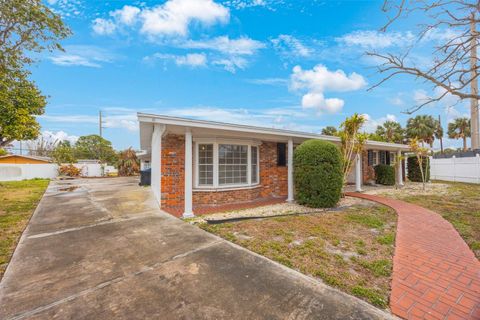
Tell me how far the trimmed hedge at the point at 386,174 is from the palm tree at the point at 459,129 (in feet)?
82.2

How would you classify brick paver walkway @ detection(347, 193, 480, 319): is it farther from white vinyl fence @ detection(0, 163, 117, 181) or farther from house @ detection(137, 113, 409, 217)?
white vinyl fence @ detection(0, 163, 117, 181)

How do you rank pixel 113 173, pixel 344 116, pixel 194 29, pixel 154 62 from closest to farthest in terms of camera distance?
pixel 344 116 < pixel 194 29 < pixel 154 62 < pixel 113 173

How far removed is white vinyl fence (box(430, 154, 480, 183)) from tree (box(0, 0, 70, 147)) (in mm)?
24246

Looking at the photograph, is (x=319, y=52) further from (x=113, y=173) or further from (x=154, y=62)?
(x=113, y=173)

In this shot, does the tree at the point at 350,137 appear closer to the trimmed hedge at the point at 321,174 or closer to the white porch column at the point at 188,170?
the trimmed hedge at the point at 321,174

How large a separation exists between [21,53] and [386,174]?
64.0ft

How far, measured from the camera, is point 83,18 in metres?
9.00

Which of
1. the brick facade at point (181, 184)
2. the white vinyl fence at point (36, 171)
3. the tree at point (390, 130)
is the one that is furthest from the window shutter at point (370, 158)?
the white vinyl fence at point (36, 171)

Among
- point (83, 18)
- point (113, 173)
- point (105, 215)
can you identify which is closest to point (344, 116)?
point (105, 215)

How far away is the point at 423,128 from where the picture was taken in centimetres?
2489

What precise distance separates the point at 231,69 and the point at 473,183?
1779cm

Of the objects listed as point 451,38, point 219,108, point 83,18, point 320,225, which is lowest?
point 320,225

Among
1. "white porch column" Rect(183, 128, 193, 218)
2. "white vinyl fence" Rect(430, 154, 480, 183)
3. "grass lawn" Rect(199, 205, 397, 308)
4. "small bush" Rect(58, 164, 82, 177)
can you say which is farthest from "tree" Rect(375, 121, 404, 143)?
"small bush" Rect(58, 164, 82, 177)

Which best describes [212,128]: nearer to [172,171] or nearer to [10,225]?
[172,171]
